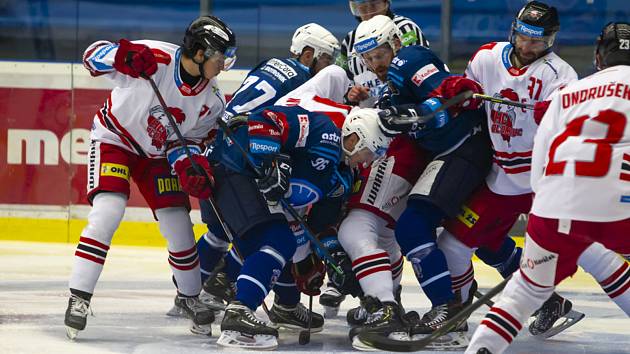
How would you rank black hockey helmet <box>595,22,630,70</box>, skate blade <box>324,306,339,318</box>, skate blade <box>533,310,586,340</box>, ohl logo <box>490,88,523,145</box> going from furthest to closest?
skate blade <box>324,306,339,318</box>, skate blade <box>533,310,586,340</box>, ohl logo <box>490,88,523,145</box>, black hockey helmet <box>595,22,630,70</box>

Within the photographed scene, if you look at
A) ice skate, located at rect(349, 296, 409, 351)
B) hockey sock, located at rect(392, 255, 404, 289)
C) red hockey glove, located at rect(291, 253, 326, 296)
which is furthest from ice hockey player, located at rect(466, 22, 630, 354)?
hockey sock, located at rect(392, 255, 404, 289)

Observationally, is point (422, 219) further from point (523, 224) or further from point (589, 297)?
point (523, 224)

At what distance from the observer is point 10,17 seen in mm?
7840

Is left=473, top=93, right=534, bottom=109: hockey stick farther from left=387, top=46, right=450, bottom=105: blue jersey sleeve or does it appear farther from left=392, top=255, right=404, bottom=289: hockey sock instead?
left=392, top=255, right=404, bottom=289: hockey sock

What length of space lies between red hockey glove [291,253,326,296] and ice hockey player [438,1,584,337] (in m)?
0.46

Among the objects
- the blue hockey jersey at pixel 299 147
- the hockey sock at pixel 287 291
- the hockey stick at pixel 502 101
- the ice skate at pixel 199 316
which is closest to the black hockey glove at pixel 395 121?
the blue hockey jersey at pixel 299 147

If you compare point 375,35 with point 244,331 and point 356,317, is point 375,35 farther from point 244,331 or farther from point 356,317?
point 244,331

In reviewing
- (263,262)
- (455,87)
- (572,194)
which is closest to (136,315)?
(263,262)

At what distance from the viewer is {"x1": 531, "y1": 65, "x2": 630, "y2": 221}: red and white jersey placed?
3.43 metres

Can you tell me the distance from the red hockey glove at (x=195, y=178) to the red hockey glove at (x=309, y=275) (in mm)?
449

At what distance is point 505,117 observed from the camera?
4648 mm

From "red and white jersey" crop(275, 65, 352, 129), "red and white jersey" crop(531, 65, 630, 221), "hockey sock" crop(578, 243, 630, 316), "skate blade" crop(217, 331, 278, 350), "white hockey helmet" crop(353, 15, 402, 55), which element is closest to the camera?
"red and white jersey" crop(531, 65, 630, 221)

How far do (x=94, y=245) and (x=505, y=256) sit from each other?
1629 millimetres

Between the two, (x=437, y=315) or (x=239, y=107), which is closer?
(x=437, y=315)
